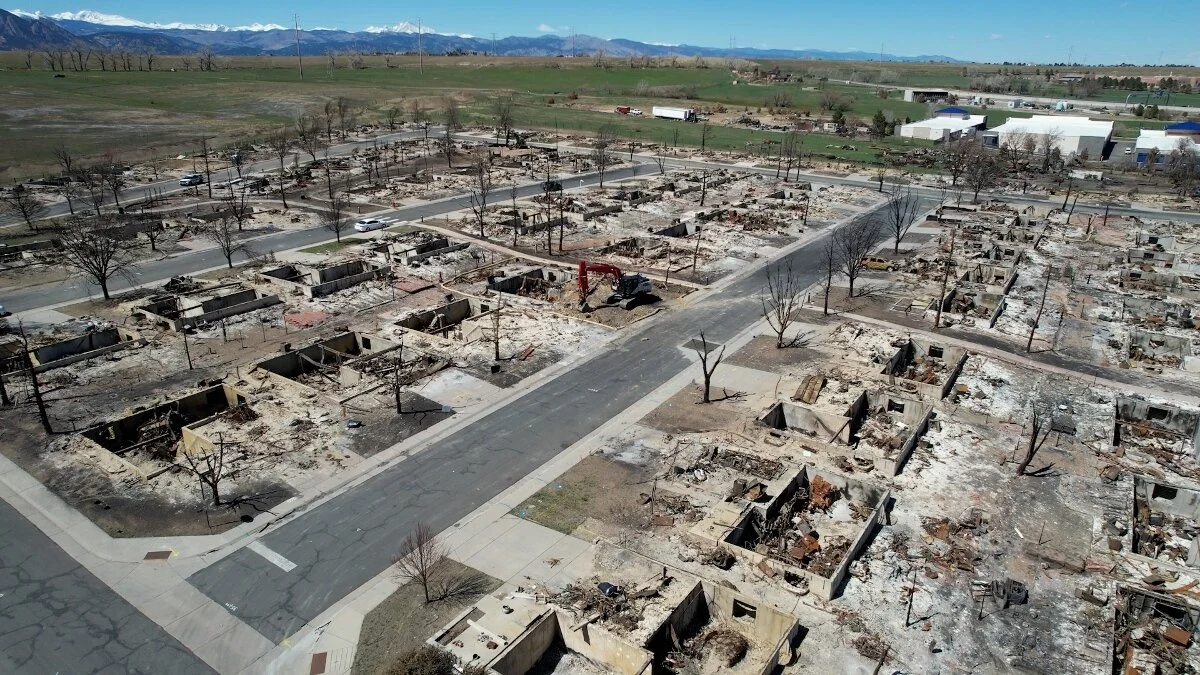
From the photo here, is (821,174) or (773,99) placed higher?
(773,99)

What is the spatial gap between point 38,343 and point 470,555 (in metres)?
31.7

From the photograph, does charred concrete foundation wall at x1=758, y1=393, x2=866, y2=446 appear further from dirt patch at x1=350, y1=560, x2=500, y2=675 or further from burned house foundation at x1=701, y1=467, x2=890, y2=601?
dirt patch at x1=350, y1=560, x2=500, y2=675

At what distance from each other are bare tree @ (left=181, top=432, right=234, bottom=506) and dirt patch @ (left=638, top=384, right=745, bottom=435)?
17381 millimetres

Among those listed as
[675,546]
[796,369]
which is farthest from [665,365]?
[675,546]

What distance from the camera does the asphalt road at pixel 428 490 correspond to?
885 inches

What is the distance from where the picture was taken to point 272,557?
23953 millimetres

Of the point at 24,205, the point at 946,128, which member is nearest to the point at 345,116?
the point at 24,205

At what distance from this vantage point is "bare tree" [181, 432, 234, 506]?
2642 centimetres

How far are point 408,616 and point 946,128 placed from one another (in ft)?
422

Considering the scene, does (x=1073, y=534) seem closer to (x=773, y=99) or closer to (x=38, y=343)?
(x=38, y=343)

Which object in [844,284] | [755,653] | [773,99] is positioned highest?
[773,99]

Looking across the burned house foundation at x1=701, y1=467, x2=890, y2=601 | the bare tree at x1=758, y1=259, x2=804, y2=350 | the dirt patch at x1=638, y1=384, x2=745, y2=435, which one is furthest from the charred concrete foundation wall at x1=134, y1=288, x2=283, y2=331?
the burned house foundation at x1=701, y1=467, x2=890, y2=601

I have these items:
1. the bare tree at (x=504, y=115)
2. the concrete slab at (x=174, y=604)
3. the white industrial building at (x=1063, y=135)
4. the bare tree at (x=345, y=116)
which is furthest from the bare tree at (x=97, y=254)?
the white industrial building at (x=1063, y=135)

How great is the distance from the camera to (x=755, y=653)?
20531 millimetres
